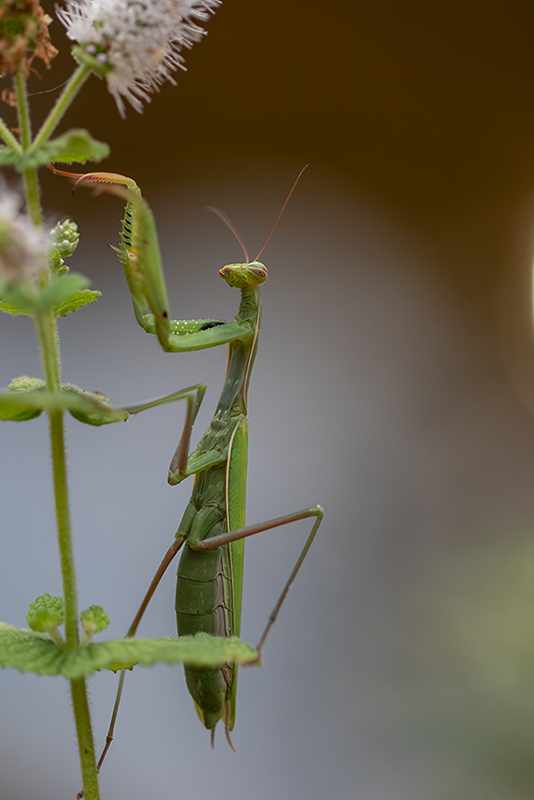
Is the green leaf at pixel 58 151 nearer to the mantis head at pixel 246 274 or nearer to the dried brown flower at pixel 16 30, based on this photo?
the dried brown flower at pixel 16 30

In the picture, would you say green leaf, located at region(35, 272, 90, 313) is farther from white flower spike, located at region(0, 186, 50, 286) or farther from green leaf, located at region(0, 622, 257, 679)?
green leaf, located at region(0, 622, 257, 679)

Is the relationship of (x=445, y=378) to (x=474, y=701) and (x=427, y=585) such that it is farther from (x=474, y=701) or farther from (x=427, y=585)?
(x=474, y=701)

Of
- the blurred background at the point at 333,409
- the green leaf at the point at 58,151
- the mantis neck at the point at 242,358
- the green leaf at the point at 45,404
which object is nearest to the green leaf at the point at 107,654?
the green leaf at the point at 45,404

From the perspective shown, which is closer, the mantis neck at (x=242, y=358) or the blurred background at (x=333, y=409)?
the mantis neck at (x=242, y=358)

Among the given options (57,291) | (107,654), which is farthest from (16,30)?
(107,654)

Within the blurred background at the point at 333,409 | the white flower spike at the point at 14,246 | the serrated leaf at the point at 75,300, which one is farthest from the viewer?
the blurred background at the point at 333,409

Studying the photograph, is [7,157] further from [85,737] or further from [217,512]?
[217,512]

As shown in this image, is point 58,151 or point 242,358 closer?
point 58,151
